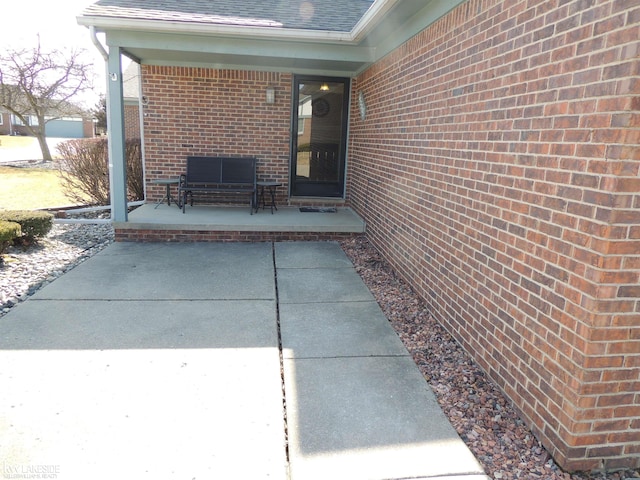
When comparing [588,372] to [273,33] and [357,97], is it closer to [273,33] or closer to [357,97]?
[273,33]

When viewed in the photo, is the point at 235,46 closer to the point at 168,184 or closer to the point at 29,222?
the point at 168,184

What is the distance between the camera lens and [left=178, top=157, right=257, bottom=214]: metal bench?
7.26 m

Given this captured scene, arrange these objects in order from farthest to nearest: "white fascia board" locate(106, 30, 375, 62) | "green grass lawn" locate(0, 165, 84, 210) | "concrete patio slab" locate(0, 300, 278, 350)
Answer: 1. "green grass lawn" locate(0, 165, 84, 210)
2. "white fascia board" locate(106, 30, 375, 62)
3. "concrete patio slab" locate(0, 300, 278, 350)

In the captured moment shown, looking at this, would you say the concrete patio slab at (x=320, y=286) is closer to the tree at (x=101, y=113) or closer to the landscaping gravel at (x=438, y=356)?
the landscaping gravel at (x=438, y=356)

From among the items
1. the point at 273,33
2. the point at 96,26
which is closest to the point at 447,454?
the point at 273,33

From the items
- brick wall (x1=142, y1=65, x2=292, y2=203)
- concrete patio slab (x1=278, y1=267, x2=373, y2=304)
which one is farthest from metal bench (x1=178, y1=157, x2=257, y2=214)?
concrete patio slab (x1=278, y1=267, x2=373, y2=304)

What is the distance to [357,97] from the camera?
302 inches

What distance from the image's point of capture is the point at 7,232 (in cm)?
510

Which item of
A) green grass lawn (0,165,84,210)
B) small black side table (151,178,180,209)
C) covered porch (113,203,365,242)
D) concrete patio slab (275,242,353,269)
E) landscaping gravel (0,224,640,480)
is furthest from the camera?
green grass lawn (0,165,84,210)

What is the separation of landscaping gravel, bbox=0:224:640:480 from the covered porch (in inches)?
15.5

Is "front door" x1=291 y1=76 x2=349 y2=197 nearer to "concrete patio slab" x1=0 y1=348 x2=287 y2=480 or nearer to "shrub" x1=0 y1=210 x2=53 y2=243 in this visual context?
"shrub" x1=0 y1=210 x2=53 y2=243

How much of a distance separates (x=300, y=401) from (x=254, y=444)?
18.2 inches

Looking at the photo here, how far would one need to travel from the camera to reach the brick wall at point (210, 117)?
296 inches

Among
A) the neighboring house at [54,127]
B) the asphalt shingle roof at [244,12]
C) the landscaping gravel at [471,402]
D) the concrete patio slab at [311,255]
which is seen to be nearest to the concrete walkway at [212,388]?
the landscaping gravel at [471,402]
